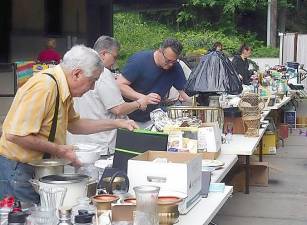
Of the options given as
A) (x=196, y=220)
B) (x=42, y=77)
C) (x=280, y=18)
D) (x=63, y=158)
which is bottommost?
(x=196, y=220)

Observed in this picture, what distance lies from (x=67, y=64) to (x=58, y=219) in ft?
2.94

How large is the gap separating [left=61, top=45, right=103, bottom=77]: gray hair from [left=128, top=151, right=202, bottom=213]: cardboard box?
1.64 ft

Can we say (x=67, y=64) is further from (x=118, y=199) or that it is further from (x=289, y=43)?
(x=289, y=43)

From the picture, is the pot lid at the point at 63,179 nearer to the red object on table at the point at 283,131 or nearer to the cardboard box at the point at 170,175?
the cardboard box at the point at 170,175

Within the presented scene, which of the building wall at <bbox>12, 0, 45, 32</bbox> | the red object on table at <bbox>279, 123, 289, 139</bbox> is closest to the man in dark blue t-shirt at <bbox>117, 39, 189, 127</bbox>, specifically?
the red object on table at <bbox>279, 123, 289, 139</bbox>

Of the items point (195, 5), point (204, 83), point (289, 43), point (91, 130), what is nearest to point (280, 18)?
point (195, 5)

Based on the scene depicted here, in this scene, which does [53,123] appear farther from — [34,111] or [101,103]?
[101,103]

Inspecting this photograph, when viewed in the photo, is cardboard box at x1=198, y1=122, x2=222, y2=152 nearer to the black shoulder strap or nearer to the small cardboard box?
the black shoulder strap

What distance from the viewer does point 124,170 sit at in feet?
11.3

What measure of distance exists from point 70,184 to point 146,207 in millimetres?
412

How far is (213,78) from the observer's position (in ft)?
18.9

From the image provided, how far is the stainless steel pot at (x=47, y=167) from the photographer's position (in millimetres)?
3221

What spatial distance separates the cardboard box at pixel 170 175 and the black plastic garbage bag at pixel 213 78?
248cm

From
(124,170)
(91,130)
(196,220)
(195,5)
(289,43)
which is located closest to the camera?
(196,220)
